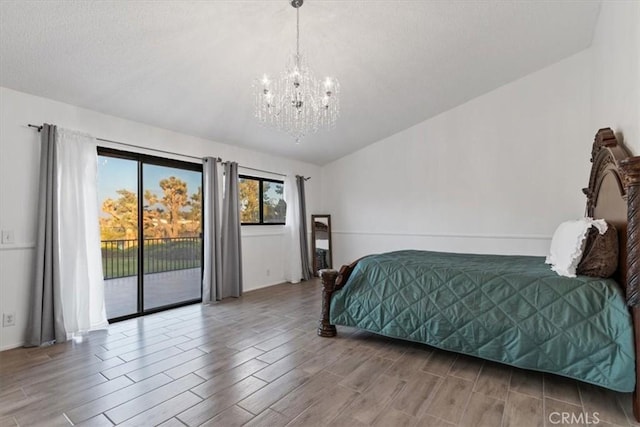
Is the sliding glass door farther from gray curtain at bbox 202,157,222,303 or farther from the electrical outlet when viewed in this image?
the electrical outlet

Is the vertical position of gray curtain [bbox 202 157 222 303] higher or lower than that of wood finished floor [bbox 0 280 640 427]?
higher

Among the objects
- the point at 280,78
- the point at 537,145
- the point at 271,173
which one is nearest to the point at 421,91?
the point at 537,145

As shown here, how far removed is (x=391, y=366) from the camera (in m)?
2.37

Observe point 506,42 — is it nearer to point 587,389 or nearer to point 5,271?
point 587,389

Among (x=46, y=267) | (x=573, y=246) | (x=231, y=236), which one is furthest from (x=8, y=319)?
(x=573, y=246)

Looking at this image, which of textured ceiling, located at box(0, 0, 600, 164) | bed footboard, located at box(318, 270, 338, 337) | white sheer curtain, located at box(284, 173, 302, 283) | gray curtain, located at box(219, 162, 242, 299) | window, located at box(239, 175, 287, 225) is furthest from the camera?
white sheer curtain, located at box(284, 173, 302, 283)

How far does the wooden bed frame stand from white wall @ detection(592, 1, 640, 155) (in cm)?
16

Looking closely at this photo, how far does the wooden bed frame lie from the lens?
171 cm

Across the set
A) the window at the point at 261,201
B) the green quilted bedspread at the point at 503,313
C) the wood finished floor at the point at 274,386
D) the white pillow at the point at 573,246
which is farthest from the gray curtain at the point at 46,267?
the white pillow at the point at 573,246

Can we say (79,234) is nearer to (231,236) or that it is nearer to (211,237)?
(211,237)

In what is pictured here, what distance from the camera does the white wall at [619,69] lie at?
Answer: 2.04 m

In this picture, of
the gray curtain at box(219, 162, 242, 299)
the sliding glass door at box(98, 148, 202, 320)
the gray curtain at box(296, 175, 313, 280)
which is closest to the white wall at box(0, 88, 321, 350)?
the sliding glass door at box(98, 148, 202, 320)

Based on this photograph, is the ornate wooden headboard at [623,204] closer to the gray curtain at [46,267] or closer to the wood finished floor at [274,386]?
the wood finished floor at [274,386]

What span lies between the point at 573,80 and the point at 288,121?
3.59m
